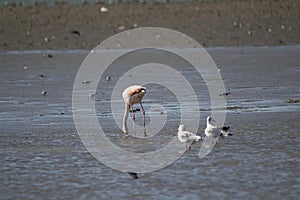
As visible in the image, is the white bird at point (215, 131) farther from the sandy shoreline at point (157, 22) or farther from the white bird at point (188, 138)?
the sandy shoreline at point (157, 22)

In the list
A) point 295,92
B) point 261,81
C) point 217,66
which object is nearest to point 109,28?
point 217,66

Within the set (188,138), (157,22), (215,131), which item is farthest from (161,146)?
(157,22)

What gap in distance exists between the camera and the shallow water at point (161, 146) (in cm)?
704

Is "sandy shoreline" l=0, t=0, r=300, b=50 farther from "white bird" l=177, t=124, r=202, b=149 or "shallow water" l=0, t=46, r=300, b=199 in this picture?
"white bird" l=177, t=124, r=202, b=149

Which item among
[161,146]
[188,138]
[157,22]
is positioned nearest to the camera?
[188,138]

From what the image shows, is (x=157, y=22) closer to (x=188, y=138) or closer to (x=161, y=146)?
(x=161, y=146)

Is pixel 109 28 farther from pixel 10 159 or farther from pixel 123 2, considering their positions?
pixel 10 159

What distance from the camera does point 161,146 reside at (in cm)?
918

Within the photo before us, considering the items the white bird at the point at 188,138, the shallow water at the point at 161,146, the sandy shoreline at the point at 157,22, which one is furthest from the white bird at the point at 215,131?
the sandy shoreline at the point at 157,22

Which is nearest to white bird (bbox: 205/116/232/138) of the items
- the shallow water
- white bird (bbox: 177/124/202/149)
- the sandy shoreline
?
the shallow water

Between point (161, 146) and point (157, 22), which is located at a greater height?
point (157, 22)

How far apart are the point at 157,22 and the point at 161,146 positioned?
59.8 ft

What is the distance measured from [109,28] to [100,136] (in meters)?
16.8

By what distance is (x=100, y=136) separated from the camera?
10000mm
